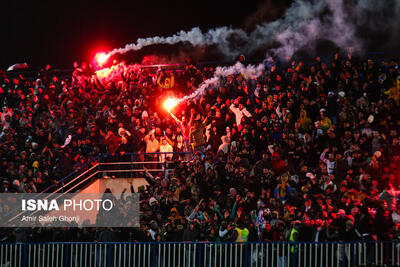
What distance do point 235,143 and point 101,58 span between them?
29.7 ft

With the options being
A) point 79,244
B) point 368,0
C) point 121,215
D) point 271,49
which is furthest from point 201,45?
point 79,244

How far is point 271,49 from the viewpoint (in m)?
23.3

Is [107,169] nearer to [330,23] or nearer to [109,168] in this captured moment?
[109,168]

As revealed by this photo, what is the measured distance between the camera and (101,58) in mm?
26375

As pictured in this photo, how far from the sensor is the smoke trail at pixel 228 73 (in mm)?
21328

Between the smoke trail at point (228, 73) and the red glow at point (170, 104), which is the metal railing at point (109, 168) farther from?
the smoke trail at point (228, 73)

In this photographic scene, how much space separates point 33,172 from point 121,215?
4.22 meters

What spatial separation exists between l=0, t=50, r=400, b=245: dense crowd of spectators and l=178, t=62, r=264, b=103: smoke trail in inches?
10.1

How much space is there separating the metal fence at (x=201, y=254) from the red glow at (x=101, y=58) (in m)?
10.6

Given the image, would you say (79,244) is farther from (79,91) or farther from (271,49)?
(271,49)

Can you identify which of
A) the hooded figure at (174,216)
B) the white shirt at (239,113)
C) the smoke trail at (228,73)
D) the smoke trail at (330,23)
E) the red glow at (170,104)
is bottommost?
the hooded figure at (174,216)

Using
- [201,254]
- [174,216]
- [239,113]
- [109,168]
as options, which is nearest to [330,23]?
[239,113]

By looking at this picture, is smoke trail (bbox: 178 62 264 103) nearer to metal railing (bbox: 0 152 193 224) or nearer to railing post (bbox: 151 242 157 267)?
metal railing (bbox: 0 152 193 224)

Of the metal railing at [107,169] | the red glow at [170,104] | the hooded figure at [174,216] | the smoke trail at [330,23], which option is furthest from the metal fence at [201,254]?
the smoke trail at [330,23]
